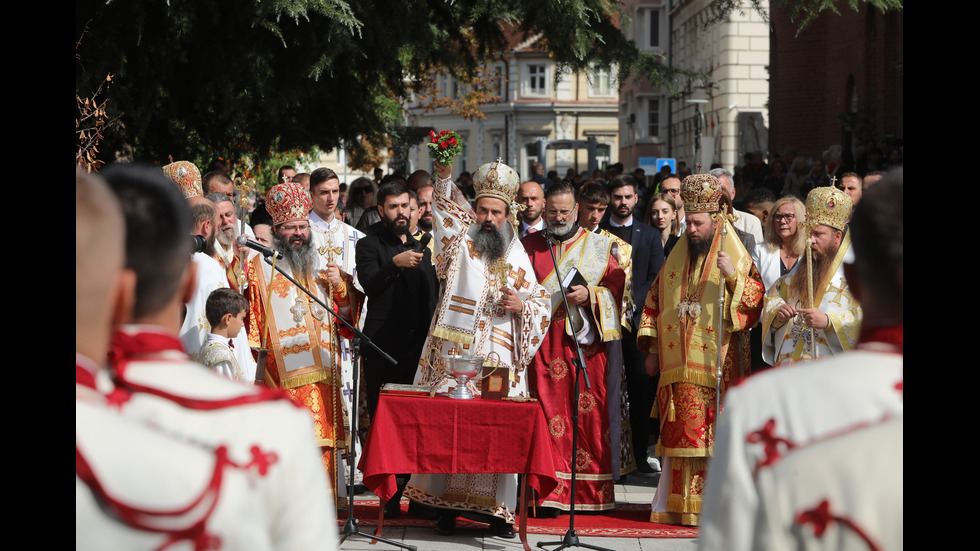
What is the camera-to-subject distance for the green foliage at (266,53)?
1009cm

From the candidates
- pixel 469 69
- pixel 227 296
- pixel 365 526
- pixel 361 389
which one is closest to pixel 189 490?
pixel 227 296

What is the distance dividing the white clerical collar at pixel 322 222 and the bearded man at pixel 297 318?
62cm

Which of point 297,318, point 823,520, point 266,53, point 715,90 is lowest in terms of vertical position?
point 823,520

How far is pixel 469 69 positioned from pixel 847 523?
1107 cm

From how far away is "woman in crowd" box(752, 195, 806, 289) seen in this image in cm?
741

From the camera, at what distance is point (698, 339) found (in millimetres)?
6844

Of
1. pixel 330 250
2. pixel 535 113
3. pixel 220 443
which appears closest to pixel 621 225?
pixel 330 250

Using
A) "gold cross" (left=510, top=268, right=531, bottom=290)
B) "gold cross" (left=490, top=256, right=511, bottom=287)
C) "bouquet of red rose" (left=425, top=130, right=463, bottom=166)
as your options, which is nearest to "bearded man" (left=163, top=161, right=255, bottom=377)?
"bouquet of red rose" (left=425, top=130, right=463, bottom=166)

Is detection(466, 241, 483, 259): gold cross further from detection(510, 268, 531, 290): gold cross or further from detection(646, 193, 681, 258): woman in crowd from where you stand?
detection(646, 193, 681, 258): woman in crowd

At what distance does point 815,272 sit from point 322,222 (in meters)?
3.02

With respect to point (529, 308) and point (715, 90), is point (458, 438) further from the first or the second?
point (715, 90)

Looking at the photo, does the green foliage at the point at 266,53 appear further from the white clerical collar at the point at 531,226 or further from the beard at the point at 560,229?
the beard at the point at 560,229

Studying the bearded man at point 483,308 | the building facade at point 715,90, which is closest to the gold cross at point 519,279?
the bearded man at point 483,308

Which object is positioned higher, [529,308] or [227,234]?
[227,234]
